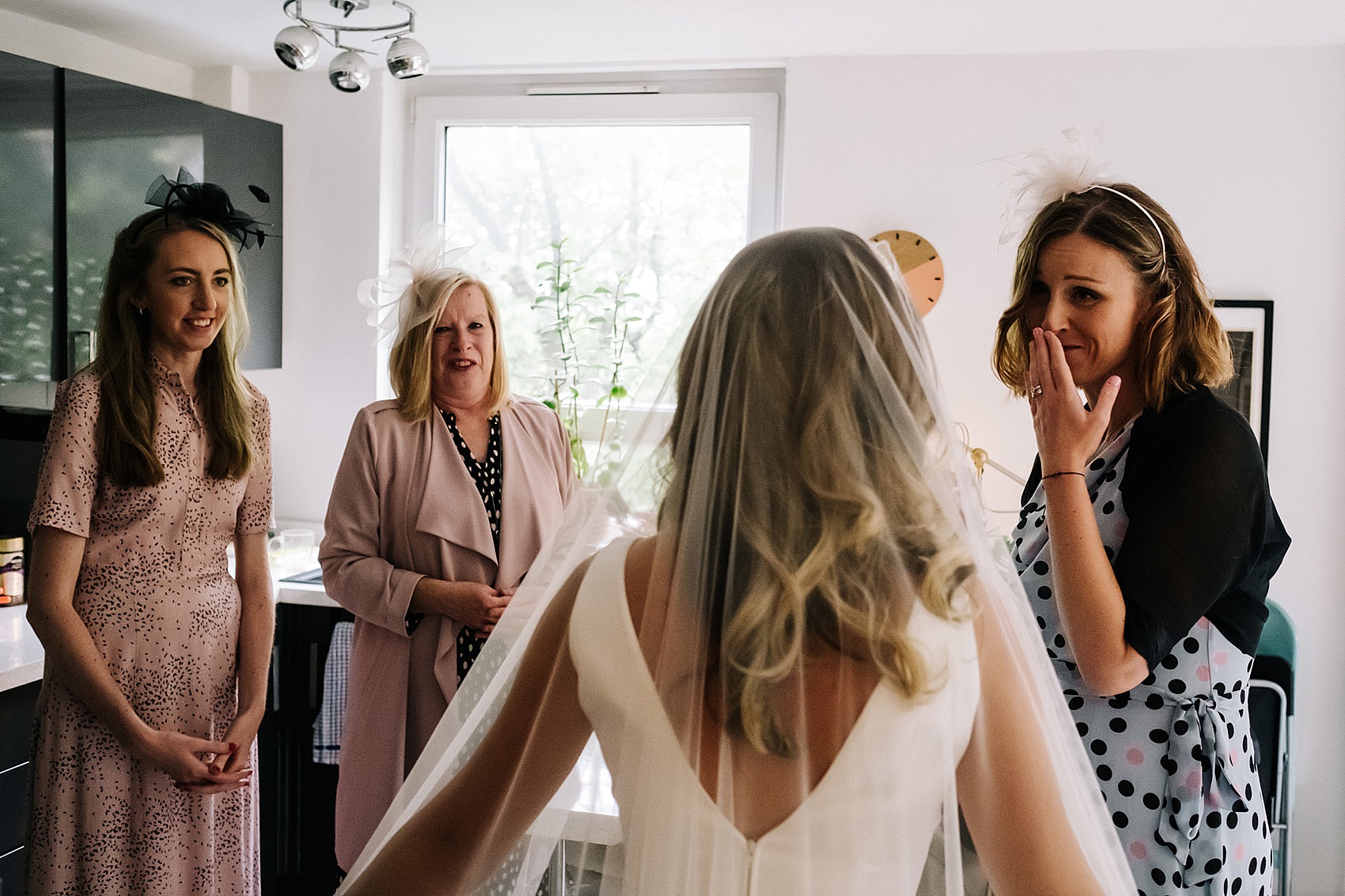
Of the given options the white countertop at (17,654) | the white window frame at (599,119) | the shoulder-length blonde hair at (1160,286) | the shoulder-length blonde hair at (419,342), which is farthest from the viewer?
the white window frame at (599,119)

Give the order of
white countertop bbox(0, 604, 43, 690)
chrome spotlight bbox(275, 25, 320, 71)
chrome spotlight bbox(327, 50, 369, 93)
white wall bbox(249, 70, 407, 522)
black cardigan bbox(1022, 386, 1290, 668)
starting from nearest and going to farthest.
Result: black cardigan bbox(1022, 386, 1290, 668) → white countertop bbox(0, 604, 43, 690) → chrome spotlight bbox(275, 25, 320, 71) → chrome spotlight bbox(327, 50, 369, 93) → white wall bbox(249, 70, 407, 522)

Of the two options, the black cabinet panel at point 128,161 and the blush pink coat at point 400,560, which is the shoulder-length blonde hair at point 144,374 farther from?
the black cabinet panel at point 128,161

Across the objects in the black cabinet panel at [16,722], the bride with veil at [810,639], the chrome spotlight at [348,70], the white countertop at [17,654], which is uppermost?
the chrome spotlight at [348,70]

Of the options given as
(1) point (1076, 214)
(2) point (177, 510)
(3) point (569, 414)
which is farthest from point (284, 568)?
(1) point (1076, 214)

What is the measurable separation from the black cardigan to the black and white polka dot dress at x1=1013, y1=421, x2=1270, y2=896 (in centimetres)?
4

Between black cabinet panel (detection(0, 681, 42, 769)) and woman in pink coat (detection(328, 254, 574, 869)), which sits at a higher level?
woman in pink coat (detection(328, 254, 574, 869))

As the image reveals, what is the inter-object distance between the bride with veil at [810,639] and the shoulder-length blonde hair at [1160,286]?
0.53m

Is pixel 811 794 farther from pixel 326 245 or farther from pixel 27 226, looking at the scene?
pixel 326 245

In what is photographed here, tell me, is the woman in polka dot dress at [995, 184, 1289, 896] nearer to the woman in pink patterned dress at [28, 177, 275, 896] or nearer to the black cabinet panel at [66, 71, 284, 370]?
the woman in pink patterned dress at [28, 177, 275, 896]

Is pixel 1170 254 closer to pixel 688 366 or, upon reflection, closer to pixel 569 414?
pixel 688 366

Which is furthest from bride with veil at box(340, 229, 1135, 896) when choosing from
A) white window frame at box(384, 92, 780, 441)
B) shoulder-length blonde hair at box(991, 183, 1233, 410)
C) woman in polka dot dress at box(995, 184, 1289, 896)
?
white window frame at box(384, 92, 780, 441)

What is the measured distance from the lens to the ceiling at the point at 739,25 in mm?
2480

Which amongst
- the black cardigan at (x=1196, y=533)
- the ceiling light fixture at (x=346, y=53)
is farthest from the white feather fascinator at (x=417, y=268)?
the black cardigan at (x=1196, y=533)

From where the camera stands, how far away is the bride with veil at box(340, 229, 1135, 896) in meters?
0.81
